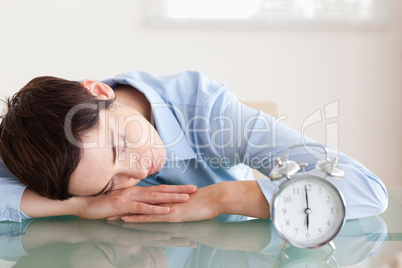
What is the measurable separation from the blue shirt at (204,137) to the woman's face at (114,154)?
0.51 feet

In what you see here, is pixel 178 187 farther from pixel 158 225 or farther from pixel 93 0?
pixel 93 0

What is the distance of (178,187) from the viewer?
123cm

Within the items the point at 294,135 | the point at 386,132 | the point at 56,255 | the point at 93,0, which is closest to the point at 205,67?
the point at 93,0

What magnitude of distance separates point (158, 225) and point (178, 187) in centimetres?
12

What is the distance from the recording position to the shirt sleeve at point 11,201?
125cm

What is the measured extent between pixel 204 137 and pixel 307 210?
1.83 ft

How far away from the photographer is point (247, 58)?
3100 mm

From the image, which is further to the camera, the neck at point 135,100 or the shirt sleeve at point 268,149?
the neck at point 135,100

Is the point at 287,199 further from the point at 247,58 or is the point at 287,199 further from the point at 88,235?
the point at 247,58

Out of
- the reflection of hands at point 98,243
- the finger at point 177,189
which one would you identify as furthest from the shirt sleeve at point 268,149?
the reflection of hands at point 98,243

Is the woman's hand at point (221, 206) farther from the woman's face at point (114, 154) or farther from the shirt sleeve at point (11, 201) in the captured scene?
the shirt sleeve at point (11, 201)

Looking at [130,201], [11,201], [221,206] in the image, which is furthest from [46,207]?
[221,206]

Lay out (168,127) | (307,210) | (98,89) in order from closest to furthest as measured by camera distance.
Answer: (307,210) → (98,89) → (168,127)

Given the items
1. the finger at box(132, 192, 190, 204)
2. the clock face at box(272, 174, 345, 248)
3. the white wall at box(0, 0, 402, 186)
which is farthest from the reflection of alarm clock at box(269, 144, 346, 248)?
the white wall at box(0, 0, 402, 186)
